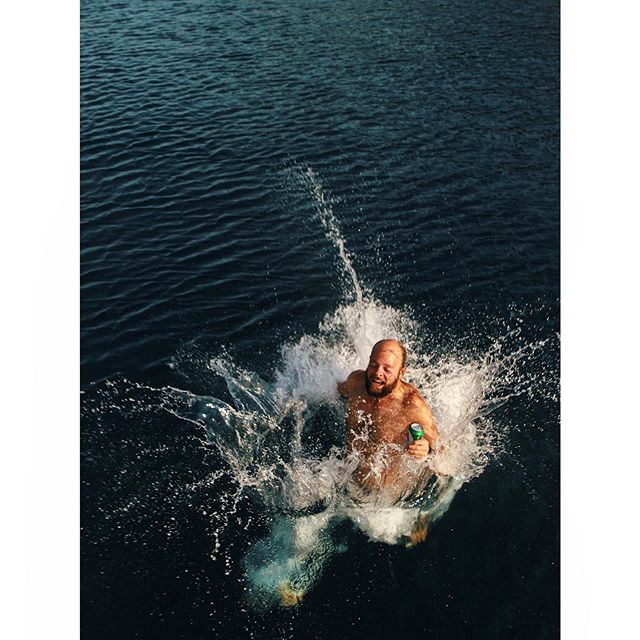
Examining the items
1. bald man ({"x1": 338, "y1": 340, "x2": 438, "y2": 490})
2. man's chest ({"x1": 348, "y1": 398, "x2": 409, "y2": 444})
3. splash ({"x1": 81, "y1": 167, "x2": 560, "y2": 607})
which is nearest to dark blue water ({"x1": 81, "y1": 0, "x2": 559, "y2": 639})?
splash ({"x1": 81, "y1": 167, "x2": 560, "y2": 607})

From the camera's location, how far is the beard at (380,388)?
10570 millimetres

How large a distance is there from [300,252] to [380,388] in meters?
8.18

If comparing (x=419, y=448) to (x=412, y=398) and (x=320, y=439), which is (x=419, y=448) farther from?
(x=320, y=439)

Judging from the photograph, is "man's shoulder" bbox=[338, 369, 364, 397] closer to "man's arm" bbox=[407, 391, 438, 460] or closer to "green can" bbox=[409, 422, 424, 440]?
"man's arm" bbox=[407, 391, 438, 460]

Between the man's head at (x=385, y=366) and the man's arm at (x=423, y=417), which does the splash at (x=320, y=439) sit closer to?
the man's arm at (x=423, y=417)

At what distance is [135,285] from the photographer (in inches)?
672

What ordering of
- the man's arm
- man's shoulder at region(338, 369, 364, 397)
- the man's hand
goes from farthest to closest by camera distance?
man's shoulder at region(338, 369, 364, 397) → the man's arm → the man's hand

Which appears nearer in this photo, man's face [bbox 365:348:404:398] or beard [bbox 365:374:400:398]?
man's face [bbox 365:348:404:398]

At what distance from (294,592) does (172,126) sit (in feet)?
60.0

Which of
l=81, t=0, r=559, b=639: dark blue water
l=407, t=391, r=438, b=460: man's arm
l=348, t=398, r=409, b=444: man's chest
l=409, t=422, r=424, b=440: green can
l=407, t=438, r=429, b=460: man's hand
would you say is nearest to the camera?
l=409, t=422, r=424, b=440: green can

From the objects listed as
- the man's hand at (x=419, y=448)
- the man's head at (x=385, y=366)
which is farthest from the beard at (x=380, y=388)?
the man's hand at (x=419, y=448)

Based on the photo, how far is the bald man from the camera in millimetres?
10445
